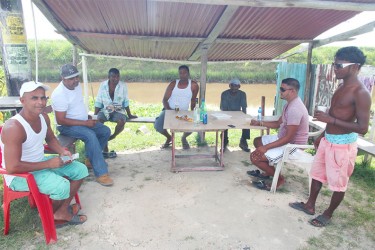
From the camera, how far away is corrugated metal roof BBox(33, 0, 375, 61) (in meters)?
3.63

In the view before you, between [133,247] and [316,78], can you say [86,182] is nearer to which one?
[133,247]

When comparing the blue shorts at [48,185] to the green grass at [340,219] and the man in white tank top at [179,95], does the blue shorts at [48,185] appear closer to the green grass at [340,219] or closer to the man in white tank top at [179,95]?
the green grass at [340,219]

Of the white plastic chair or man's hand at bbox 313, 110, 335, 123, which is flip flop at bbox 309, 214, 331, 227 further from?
man's hand at bbox 313, 110, 335, 123

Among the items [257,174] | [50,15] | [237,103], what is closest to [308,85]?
[237,103]

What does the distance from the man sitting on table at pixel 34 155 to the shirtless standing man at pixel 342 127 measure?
2.66 metres

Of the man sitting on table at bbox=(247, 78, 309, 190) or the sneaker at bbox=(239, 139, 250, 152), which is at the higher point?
the man sitting on table at bbox=(247, 78, 309, 190)

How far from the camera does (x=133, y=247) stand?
2.63 meters

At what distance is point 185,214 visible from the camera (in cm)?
320

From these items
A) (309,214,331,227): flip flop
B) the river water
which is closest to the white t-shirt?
(309,214,331,227): flip flop

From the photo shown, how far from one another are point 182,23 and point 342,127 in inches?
110

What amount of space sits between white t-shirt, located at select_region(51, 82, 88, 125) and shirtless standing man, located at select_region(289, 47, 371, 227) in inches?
122

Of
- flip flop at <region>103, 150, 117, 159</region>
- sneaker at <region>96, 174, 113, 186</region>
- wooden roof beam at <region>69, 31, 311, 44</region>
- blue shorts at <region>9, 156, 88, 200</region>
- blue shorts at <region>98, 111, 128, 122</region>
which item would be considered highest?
wooden roof beam at <region>69, 31, 311, 44</region>

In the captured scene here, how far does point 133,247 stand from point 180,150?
2850 mm

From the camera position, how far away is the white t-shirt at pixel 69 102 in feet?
12.1
